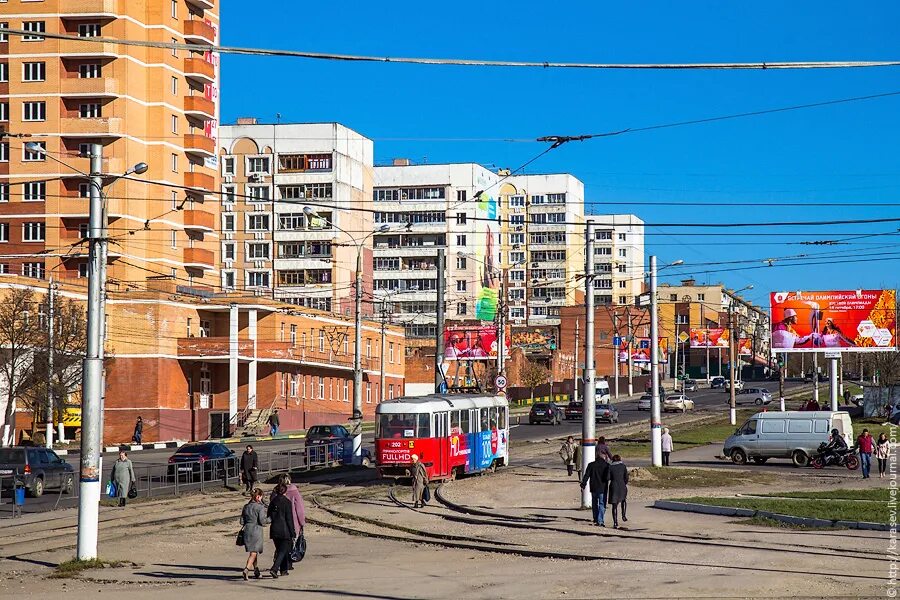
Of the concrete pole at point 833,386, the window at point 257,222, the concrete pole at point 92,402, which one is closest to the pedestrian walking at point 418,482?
the concrete pole at point 92,402

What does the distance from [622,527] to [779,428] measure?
24.5m

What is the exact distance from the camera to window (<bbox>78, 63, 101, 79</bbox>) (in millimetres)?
77000

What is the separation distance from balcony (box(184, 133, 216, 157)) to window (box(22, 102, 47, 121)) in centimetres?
850

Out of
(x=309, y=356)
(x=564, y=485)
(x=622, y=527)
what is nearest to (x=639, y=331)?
(x=309, y=356)

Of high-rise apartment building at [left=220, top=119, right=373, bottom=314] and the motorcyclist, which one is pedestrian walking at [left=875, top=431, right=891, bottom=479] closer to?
the motorcyclist

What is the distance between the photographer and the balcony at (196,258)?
265 ft

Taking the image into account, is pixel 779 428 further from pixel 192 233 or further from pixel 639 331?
pixel 639 331

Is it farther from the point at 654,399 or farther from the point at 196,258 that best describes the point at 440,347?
the point at 196,258

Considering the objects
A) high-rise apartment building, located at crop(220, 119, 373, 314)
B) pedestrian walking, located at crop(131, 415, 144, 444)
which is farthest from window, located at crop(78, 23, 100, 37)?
high-rise apartment building, located at crop(220, 119, 373, 314)

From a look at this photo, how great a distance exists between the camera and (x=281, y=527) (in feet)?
65.3

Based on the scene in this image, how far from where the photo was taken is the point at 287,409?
8331 centimetres

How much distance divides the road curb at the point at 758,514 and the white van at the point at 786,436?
18.5m

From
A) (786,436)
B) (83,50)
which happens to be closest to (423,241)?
(83,50)

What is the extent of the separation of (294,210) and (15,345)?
62866 millimetres
